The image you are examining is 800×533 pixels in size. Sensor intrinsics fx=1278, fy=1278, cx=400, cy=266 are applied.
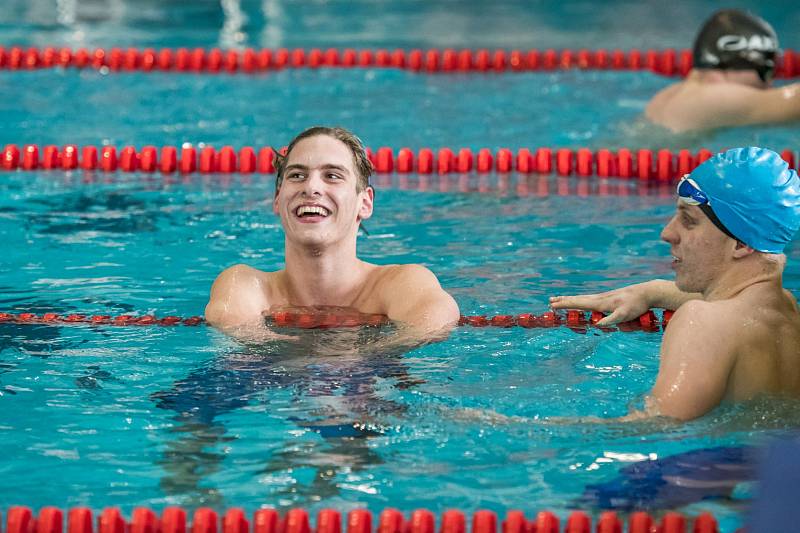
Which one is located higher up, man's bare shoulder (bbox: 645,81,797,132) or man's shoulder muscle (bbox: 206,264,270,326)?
man's bare shoulder (bbox: 645,81,797,132)

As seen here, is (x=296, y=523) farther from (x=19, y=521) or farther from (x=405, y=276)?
(x=405, y=276)

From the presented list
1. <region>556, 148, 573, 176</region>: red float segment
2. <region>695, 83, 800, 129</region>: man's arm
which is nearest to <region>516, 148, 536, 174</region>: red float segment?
<region>556, 148, 573, 176</region>: red float segment

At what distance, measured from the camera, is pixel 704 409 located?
336 cm

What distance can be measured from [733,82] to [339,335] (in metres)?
4.06

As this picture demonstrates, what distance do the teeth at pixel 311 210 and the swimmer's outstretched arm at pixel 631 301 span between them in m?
0.87

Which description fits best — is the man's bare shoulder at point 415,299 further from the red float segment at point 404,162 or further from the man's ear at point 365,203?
the red float segment at point 404,162

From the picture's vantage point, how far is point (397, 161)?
24.1 ft

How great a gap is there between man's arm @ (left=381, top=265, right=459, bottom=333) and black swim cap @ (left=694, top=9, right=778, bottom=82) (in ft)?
11.8

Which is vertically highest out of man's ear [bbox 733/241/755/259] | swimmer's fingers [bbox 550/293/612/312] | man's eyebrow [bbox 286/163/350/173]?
man's eyebrow [bbox 286/163/350/173]

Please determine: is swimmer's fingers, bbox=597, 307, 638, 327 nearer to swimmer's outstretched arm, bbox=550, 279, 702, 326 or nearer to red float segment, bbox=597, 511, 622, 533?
swimmer's outstretched arm, bbox=550, 279, 702, 326

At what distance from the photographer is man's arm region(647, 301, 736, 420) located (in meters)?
3.30

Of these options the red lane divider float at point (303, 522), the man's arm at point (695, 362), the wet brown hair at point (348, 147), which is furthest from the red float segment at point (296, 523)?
the wet brown hair at point (348, 147)

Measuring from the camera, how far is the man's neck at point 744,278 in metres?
3.51

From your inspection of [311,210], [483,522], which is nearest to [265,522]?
[483,522]
